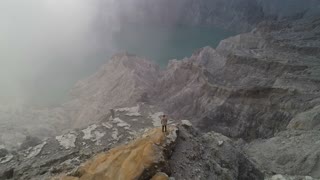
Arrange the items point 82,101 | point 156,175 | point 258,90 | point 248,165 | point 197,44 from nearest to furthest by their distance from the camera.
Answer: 1. point 156,175
2. point 248,165
3. point 258,90
4. point 82,101
5. point 197,44

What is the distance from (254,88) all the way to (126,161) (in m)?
54.1

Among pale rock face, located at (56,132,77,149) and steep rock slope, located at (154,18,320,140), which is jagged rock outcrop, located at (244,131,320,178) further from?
pale rock face, located at (56,132,77,149)

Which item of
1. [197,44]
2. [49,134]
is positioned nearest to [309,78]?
[49,134]

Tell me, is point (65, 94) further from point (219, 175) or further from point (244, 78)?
point (219, 175)

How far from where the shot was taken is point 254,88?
3044 inches

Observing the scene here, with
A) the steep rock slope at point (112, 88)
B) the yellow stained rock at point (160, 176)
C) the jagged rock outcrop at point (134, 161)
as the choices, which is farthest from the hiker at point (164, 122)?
the steep rock slope at point (112, 88)

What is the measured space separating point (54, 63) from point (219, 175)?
397 feet

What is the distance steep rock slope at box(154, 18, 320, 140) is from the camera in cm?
7212

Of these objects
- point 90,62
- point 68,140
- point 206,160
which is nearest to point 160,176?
point 206,160

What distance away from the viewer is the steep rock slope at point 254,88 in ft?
237

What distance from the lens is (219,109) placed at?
259 ft

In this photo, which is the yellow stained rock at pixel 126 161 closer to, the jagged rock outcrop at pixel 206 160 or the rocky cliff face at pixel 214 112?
the rocky cliff face at pixel 214 112

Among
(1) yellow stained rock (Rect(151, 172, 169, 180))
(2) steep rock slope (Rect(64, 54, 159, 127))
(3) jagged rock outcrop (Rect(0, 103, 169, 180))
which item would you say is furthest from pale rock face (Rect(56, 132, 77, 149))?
(1) yellow stained rock (Rect(151, 172, 169, 180))


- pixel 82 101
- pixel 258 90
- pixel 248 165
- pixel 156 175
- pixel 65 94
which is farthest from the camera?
pixel 65 94
